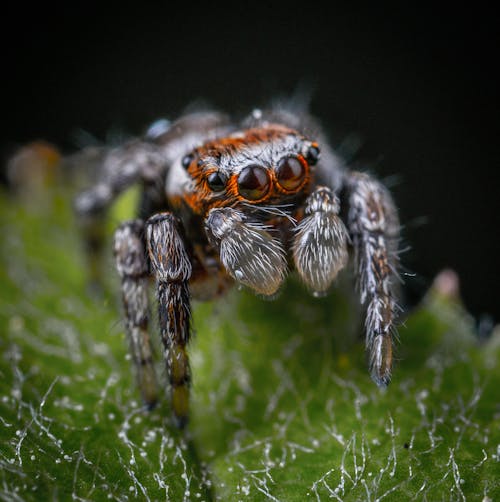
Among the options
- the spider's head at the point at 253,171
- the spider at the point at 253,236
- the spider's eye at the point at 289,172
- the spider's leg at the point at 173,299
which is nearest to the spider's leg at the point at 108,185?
the spider at the point at 253,236

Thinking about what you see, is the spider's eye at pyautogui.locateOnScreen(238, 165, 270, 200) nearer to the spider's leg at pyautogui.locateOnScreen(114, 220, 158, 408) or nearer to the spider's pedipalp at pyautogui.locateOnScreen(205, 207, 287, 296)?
the spider's pedipalp at pyautogui.locateOnScreen(205, 207, 287, 296)

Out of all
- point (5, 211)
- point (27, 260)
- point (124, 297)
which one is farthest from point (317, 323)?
point (5, 211)

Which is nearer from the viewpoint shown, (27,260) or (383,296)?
(383,296)

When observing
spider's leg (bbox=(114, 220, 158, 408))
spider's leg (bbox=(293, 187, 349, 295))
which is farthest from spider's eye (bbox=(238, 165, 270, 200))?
spider's leg (bbox=(114, 220, 158, 408))

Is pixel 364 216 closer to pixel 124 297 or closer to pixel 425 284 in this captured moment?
pixel 425 284

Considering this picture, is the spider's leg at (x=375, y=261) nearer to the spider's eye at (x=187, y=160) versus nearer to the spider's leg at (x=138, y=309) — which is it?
the spider's eye at (x=187, y=160)

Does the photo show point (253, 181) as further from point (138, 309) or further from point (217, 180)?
point (138, 309)
